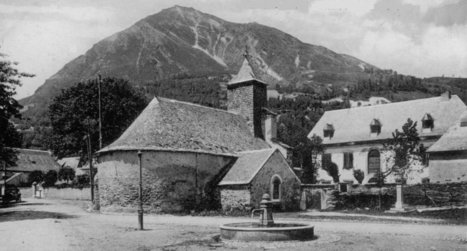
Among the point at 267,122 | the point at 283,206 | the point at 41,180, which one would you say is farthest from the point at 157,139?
the point at 41,180

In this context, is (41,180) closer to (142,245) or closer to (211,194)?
(211,194)

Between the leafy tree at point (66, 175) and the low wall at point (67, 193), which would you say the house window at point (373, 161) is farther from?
the leafy tree at point (66, 175)

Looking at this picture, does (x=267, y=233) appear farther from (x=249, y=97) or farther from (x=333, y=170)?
(x=333, y=170)

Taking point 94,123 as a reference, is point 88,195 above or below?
below

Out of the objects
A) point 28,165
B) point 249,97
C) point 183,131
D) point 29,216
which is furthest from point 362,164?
point 28,165

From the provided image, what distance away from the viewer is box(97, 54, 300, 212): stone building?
104ft

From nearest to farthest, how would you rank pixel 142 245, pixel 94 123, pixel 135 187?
pixel 142 245 < pixel 135 187 < pixel 94 123

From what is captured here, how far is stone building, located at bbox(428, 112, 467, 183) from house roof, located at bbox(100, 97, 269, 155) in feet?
50.1

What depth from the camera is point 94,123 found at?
47.9 metres

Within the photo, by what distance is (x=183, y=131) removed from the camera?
34.6m

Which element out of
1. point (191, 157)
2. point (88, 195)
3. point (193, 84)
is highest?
point (193, 84)

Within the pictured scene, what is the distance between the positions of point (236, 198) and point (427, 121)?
1075 inches

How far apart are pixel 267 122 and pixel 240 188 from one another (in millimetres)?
13331

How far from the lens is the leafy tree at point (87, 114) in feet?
160
